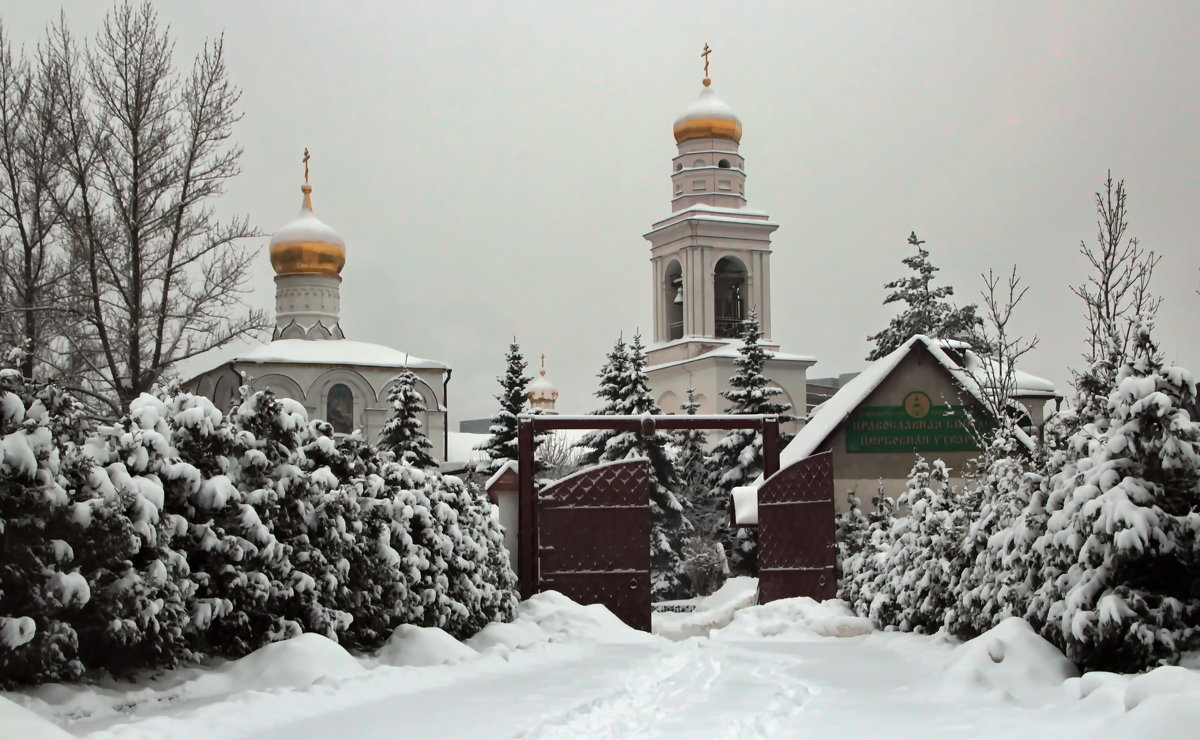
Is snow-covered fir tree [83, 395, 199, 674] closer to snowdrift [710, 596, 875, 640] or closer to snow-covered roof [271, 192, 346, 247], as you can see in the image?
snowdrift [710, 596, 875, 640]

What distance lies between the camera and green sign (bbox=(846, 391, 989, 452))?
23.8m

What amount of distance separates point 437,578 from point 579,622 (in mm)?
3805

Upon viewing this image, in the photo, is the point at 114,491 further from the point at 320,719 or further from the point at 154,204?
the point at 154,204

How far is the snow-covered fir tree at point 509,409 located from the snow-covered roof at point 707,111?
65.3ft

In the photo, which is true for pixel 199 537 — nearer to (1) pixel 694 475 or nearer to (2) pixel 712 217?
(1) pixel 694 475

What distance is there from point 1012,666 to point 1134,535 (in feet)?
3.41

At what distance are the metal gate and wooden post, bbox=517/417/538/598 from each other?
0.31 feet

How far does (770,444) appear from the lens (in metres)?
19.2

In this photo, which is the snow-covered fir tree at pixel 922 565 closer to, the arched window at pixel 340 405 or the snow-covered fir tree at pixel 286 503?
the snow-covered fir tree at pixel 286 503

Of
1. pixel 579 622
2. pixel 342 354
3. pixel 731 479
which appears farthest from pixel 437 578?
pixel 342 354

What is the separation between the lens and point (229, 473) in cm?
939

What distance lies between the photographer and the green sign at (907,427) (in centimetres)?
2383

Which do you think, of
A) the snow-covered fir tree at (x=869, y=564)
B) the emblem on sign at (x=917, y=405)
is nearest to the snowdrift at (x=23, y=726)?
the snow-covered fir tree at (x=869, y=564)

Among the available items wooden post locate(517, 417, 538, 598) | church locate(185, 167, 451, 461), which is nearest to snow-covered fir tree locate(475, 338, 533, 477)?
church locate(185, 167, 451, 461)
